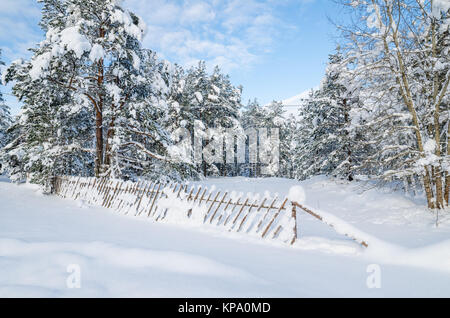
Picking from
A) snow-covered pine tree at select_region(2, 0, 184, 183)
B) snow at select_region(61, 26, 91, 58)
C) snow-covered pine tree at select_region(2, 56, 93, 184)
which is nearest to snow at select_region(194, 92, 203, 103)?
snow-covered pine tree at select_region(2, 0, 184, 183)

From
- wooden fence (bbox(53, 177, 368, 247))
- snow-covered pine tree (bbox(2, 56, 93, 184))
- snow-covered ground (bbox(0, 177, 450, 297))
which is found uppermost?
snow-covered pine tree (bbox(2, 56, 93, 184))

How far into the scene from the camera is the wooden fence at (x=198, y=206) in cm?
510

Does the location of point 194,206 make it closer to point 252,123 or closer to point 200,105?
point 200,105

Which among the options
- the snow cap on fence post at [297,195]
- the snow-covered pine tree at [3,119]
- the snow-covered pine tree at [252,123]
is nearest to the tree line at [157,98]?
the snow cap on fence post at [297,195]

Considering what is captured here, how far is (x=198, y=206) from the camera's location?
6.44 m

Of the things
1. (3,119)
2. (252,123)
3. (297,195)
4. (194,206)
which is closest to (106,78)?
(194,206)

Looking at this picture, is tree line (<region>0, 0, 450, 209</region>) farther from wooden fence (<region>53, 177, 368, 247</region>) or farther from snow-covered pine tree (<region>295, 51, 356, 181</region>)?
wooden fence (<region>53, 177, 368, 247</region>)

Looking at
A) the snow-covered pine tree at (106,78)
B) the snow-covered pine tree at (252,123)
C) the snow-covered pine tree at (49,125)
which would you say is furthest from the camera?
the snow-covered pine tree at (252,123)

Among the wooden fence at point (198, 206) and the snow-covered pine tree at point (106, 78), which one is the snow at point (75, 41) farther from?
the wooden fence at point (198, 206)

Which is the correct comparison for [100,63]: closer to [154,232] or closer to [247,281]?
[154,232]

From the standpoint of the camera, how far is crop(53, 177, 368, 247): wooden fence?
16.7 ft

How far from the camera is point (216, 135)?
1020 inches
